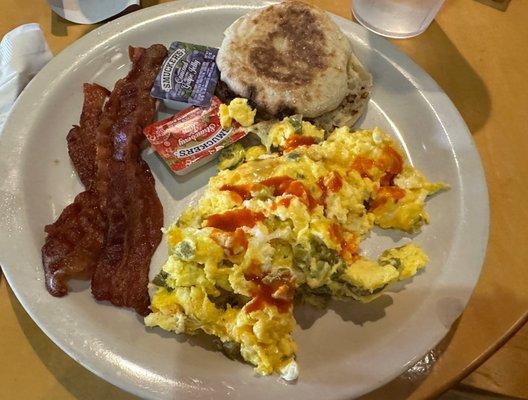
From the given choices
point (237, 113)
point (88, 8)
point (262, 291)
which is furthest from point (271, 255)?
point (88, 8)

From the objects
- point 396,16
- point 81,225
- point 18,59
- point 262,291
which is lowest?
point 262,291

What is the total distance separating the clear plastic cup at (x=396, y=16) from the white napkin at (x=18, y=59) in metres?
1.47

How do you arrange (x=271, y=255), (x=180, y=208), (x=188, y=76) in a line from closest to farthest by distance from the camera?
1. (x=271, y=255)
2. (x=180, y=208)
3. (x=188, y=76)

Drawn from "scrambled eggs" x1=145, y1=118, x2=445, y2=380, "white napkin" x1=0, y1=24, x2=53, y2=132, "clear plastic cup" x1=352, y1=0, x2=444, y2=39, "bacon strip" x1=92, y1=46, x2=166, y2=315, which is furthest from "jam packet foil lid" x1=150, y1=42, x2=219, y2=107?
"clear plastic cup" x1=352, y1=0, x2=444, y2=39

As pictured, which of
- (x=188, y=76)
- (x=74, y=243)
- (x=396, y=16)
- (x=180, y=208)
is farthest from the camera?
(x=396, y=16)

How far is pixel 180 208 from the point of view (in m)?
1.95

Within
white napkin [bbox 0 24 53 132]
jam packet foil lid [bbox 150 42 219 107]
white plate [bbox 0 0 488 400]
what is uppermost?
white napkin [bbox 0 24 53 132]

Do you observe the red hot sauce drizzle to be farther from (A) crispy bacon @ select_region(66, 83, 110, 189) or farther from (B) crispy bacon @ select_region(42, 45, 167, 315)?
(A) crispy bacon @ select_region(66, 83, 110, 189)

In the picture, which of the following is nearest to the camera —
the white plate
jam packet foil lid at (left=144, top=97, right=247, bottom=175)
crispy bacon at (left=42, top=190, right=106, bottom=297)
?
the white plate

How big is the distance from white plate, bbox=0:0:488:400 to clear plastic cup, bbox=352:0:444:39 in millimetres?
212

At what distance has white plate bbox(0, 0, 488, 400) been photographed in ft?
5.07

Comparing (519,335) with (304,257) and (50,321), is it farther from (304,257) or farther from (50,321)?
(50,321)

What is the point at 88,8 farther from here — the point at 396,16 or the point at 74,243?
the point at 396,16

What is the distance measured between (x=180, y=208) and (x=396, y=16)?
53.3 inches
